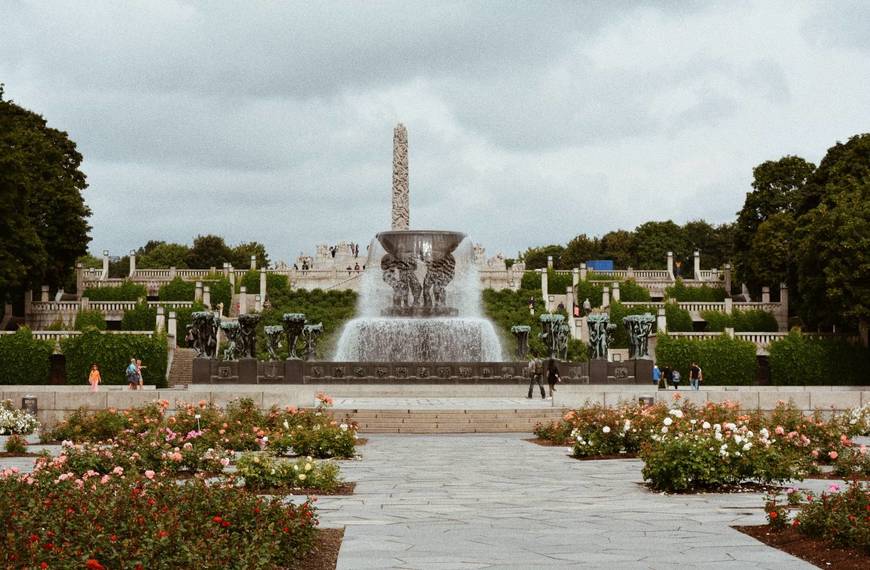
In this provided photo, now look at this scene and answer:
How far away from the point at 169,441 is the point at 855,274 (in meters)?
37.2

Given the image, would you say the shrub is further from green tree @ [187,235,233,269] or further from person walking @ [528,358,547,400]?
green tree @ [187,235,233,269]

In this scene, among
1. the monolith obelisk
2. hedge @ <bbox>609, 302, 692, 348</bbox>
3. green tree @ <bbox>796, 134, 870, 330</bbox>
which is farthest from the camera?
the monolith obelisk

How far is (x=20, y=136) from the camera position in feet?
166

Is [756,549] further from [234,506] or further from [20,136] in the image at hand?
[20,136]

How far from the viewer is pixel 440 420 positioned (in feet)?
83.7

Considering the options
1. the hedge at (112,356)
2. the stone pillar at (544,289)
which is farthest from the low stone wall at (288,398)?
the stone pillar at (544,289)

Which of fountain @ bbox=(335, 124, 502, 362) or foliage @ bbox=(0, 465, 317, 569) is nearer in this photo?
foliage @ bbox=(0, 465, 317, 569)

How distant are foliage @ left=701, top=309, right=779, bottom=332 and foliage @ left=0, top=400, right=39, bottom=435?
4209 centimetres

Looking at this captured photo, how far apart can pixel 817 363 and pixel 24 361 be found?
34866 millimetres

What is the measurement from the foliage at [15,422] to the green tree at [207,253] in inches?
3440

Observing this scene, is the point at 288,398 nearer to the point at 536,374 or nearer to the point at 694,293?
the point at 536,374

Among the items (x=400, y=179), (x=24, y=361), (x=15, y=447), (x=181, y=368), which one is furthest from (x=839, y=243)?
(x=15, y=447)

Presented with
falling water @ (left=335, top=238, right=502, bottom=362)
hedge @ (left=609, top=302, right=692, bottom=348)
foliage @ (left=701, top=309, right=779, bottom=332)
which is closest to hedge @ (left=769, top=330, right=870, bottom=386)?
foliage @ (left=701, top=309, right=779, bottom=332)

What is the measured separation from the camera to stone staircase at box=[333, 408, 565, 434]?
25.4m
